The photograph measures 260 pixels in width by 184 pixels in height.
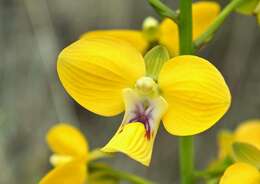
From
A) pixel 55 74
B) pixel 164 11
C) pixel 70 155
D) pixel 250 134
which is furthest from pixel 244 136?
pixel 55 74

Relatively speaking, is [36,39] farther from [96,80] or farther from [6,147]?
[96,80]

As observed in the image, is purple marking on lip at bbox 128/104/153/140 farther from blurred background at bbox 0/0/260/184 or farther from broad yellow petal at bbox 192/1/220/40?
blurred background at bbox 0/0/260/184

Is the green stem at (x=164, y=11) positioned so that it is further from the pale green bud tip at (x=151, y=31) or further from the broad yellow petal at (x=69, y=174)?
the broad yellow petal at (x=69, y=174)

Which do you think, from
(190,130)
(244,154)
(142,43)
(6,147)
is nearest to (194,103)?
(190,130)

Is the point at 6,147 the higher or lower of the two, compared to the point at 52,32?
lower

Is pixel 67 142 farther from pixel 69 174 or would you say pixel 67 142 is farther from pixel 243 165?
pixel 243 165

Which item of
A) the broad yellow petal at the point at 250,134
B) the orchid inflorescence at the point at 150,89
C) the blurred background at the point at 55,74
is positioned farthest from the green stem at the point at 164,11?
the blurred background at the point at 55,74
